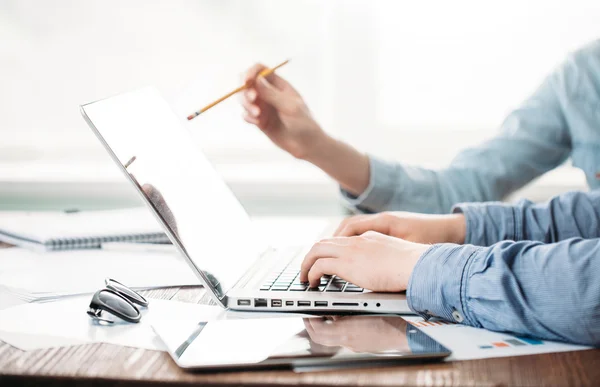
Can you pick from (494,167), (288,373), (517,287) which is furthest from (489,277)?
(494,167)

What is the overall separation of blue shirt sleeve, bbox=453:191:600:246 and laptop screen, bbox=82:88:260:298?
1.14ft

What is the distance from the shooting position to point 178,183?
0.95 meters

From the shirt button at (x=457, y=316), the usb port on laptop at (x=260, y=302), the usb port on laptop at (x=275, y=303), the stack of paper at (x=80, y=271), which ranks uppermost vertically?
the stack of paper at (x=80, y=271)

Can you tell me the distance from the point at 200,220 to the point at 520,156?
863 millimetres

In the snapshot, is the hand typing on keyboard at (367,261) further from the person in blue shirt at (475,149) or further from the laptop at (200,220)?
the person in blue shirt at (475,149)

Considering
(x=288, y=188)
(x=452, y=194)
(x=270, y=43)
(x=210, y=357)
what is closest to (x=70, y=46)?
(x=270, y=43)

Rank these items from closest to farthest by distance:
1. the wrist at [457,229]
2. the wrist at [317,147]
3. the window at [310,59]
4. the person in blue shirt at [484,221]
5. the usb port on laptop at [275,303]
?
the person in blue shirt at [484,221], the usb port on laptop at [275,303], the wrist at [457,229], the wrist at [317,147], the window at [310,59]

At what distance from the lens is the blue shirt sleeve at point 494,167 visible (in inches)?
57.9

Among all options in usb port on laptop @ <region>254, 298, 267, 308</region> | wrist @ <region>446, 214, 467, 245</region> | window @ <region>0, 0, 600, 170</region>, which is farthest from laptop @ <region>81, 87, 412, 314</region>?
window @ <region>0, 0, 600, 170</region>

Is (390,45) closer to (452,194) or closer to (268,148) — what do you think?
(268,148)

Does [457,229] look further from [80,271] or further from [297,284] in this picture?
[80,271]

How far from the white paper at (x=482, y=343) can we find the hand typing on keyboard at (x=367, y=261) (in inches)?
3.3

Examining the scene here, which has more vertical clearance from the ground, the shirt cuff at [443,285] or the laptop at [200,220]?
the laptop at [200,220]

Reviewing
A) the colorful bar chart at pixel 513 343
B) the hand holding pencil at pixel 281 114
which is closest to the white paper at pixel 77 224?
the hand holding pencil at pixel 281 114
